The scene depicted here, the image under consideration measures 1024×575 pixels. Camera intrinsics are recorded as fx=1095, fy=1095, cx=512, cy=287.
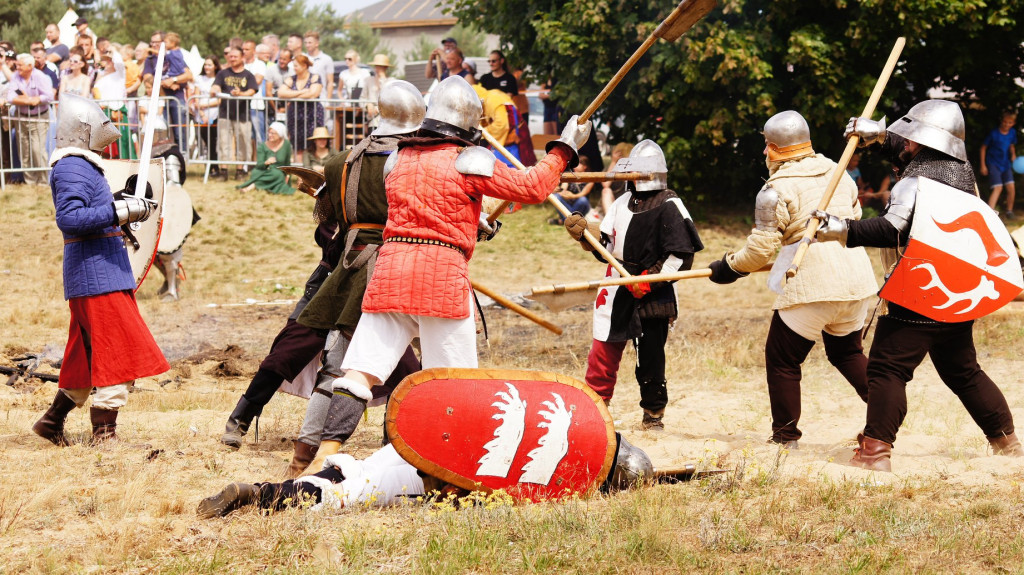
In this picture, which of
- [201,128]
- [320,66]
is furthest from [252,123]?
[320,66]

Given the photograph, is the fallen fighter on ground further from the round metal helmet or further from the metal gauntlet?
the round metal helmet

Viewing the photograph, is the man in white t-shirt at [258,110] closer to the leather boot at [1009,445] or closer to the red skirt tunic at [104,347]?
the red skirt tunic at [104,347]

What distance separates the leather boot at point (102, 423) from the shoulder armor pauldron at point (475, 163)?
2.17 m

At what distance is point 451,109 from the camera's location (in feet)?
14.0

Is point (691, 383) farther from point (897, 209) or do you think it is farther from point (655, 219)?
point (897, 209)

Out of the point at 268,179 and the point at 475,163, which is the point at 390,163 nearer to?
the point at 475,163

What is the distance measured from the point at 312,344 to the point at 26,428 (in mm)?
1684

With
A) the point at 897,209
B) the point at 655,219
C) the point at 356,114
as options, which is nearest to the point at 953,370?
the point at 897,209

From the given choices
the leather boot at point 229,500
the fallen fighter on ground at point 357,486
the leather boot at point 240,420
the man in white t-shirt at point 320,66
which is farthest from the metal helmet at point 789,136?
the man in white t-shirt at point 320,66

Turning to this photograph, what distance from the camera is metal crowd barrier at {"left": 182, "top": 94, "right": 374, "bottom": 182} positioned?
14.9 m

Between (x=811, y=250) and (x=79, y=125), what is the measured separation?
342cm

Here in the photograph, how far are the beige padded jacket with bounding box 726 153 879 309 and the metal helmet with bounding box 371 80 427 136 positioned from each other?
5.16ft

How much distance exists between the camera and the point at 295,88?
49.4 feet

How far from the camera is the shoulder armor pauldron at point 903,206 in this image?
4.45 metres
